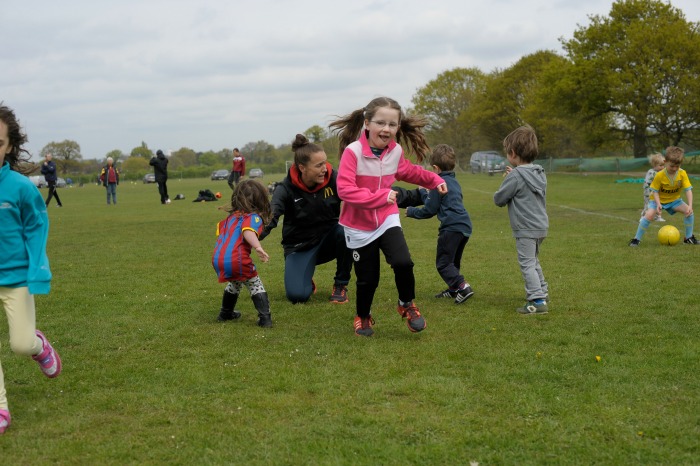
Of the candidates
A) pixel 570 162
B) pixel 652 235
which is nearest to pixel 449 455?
pixel 652 235

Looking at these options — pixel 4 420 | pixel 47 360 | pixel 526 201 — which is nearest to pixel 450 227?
pixel 526 201

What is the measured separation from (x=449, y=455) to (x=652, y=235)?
11.5 metres

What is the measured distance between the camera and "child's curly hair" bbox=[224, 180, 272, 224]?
7.55 metres

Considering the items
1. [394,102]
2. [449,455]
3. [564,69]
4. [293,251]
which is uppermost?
[564,69]

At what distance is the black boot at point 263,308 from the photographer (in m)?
7.50

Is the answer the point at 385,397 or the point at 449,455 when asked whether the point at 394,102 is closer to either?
the point at 385,397

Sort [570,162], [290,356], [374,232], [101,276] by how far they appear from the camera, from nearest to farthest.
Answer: [290,356] → [374,232] → [101,276] → [570,162]

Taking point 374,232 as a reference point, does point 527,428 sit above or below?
below

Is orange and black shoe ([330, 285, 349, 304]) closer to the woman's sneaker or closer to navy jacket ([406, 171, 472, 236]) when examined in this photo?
navy jacket ([406, 171, 472, 236])

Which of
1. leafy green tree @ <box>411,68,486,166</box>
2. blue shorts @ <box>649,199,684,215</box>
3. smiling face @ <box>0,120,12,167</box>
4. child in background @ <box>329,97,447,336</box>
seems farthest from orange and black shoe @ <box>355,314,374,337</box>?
leafy green tree @ <box>411,68,486,166</box>

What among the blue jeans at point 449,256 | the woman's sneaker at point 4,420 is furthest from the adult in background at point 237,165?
the woman's sneaker at point 4,420

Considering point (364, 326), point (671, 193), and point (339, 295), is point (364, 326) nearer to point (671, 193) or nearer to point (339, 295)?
point (339, 295)

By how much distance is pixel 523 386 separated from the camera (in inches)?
210

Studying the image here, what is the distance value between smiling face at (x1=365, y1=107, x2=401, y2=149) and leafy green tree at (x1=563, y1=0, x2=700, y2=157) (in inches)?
1775
